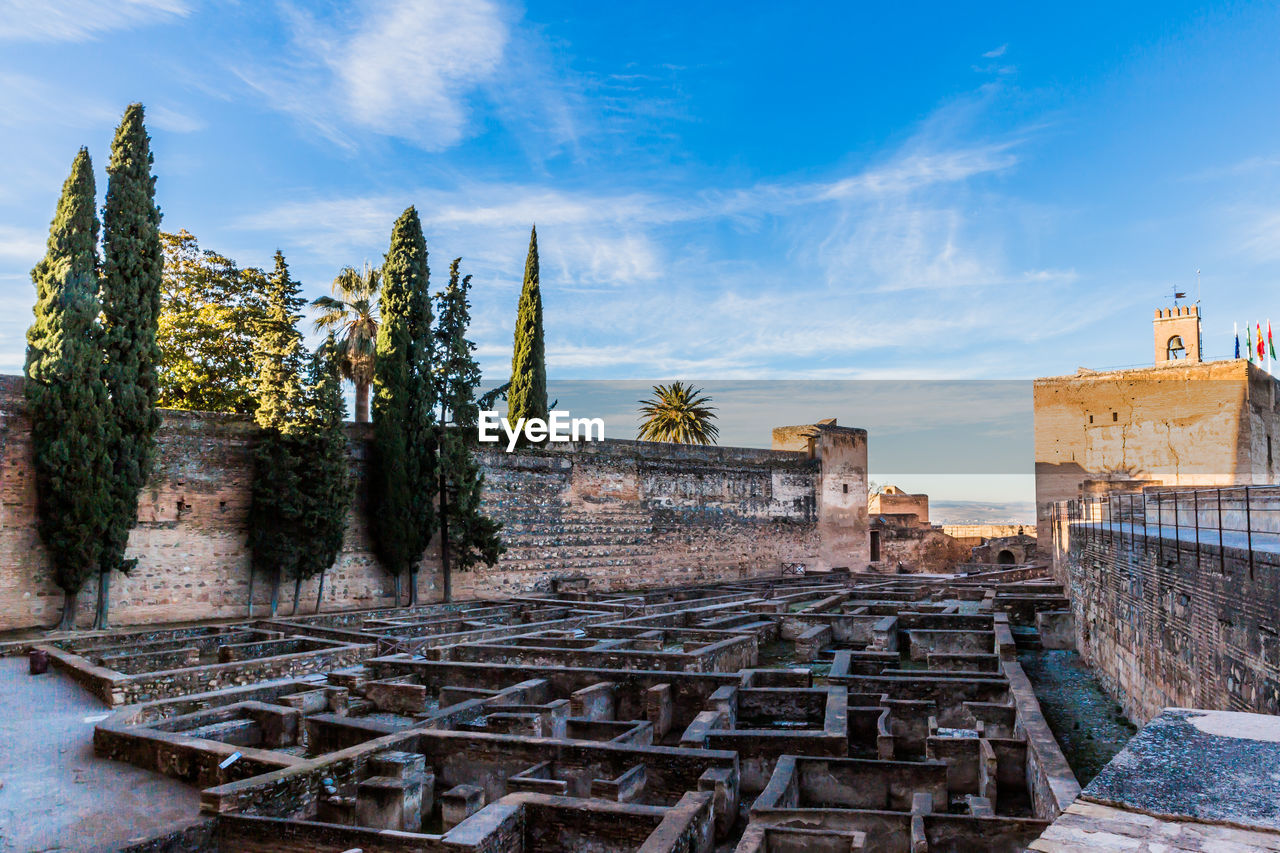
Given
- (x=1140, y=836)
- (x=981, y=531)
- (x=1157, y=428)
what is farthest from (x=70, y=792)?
(x=981, y=531)

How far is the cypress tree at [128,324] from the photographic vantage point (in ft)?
49.9

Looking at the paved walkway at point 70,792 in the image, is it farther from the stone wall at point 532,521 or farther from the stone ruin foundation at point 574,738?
the stone wall at point 532,521

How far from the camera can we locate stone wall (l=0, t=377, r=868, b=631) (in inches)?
593

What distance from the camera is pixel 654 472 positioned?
26859mm

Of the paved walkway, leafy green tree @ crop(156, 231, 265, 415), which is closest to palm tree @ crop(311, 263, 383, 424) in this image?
leafy green tree @ crop(156, 231, 265, 415)

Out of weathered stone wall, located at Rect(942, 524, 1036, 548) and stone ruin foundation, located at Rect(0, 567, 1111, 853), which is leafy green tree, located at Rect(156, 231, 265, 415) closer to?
stone ruin foundation, located at Rect(0, 567, 1111, 853)

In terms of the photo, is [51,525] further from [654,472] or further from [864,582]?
[864,582]

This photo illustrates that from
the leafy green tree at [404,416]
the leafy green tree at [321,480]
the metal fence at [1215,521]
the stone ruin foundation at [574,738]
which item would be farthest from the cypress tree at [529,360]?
the metal fence at [1215,521]

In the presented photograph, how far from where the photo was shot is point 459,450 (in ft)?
67.3

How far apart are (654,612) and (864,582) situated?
33.7 feet

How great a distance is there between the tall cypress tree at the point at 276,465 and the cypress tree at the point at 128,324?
2.13 metres

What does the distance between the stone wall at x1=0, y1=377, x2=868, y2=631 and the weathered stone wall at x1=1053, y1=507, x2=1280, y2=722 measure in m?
14.6

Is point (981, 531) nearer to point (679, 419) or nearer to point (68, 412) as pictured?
point (679, 419)

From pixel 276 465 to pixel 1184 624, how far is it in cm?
1584
